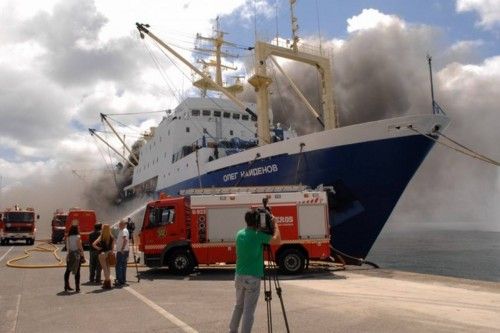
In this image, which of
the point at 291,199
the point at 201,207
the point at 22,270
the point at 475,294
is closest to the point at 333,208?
the point at 291,199

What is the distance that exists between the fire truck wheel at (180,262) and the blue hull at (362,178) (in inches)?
294

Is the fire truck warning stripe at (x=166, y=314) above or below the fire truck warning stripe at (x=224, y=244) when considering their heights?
below

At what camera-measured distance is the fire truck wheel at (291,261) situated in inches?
524

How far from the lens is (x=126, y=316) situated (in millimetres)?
7387

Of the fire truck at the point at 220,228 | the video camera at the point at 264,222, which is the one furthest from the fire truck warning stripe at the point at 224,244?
the video camera at the point at 264,222

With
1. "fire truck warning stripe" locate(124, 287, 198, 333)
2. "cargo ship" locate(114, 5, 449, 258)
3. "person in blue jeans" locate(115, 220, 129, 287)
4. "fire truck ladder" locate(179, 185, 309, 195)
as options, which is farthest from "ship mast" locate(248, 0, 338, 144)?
"fire truck warning stripe" locate(124, 287, 198, 333)

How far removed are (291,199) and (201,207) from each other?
9.46ft

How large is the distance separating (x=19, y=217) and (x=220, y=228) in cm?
2302

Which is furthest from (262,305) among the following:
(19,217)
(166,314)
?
(19,217)

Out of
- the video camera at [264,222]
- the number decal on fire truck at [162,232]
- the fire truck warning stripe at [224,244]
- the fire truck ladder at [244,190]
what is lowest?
the fire truck warning stripe at [224,244]

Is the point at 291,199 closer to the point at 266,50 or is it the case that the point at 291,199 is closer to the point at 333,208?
the point at 333,208

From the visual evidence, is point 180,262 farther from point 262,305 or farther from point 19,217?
point 19,217

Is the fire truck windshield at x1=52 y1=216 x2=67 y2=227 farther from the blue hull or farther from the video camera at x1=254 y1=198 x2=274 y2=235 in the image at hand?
the video camera at x1=254 y1=198 x2=274 y2=235

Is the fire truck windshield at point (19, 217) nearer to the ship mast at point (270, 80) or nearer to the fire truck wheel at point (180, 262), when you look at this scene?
the ship mast at point (270, 80)
